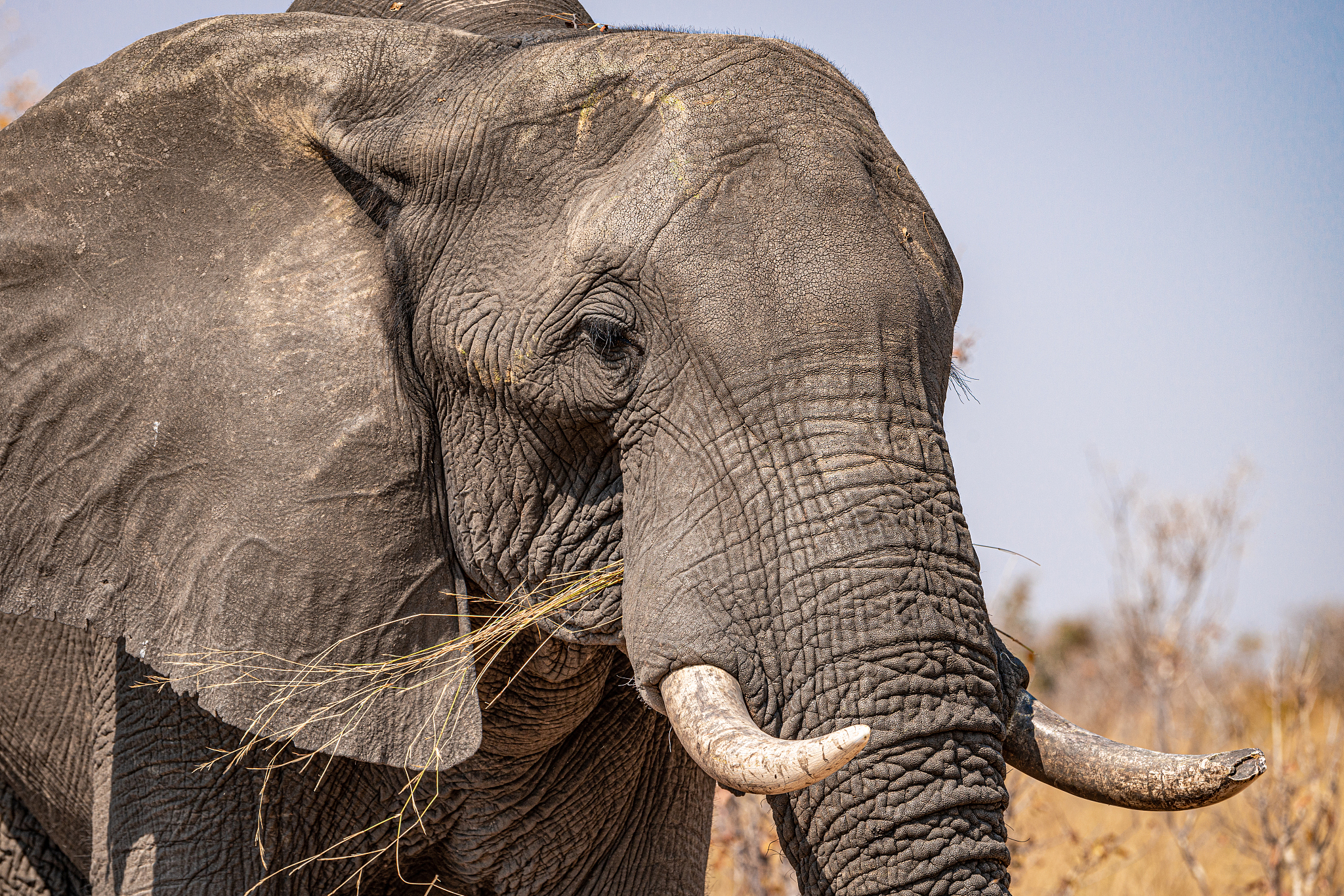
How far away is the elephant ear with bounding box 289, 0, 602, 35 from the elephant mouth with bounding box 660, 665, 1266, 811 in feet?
6.08

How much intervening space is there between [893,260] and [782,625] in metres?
0.73

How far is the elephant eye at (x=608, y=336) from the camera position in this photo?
2.64 m

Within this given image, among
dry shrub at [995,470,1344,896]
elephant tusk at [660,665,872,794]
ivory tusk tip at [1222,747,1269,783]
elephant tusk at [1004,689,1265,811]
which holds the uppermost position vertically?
elephant tusk at [660,665,872,794]

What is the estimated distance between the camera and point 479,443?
289 centimetres

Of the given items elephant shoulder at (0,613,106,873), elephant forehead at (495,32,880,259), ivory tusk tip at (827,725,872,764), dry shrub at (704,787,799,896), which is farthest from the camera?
dry shrub at (704,787,799,896)

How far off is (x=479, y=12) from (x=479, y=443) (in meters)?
1.44

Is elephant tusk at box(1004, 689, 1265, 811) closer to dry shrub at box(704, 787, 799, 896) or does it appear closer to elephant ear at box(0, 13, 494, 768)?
elephant ear at box(0, 13, 494, 768)

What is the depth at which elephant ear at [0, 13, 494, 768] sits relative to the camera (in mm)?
2844

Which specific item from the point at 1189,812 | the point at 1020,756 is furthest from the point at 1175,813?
the point at 1020,756

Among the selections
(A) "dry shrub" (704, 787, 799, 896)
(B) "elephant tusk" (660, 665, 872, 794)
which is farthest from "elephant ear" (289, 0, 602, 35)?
(A) "dry shrub" (704, 787, 799, 896)

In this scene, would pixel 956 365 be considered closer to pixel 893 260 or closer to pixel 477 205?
pixel 893 260

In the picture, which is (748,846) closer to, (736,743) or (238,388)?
(238,388)

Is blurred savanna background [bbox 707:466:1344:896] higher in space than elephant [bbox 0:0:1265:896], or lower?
lower

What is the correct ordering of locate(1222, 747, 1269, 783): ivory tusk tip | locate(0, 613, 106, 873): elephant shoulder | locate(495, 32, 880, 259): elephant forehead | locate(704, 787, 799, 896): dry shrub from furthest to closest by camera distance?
locate(704, 787, 799, 896): dry shrub
locate(0, 613, 106, 873): elephant shoulder
locate(495, 32, 880, 259): elephant forehead
locate(1222, 747, 1269, 783): ivory tusk tip
